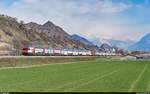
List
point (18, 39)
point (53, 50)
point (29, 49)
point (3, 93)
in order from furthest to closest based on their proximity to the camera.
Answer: point (18, 39), point (53, 50), point (29, 49), point (3, 93)


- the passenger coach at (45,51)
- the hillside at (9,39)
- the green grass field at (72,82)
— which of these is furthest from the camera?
the hillside at (9,39)

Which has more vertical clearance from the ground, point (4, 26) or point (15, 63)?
point (4, 26)

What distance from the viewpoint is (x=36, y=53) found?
75.1 metres

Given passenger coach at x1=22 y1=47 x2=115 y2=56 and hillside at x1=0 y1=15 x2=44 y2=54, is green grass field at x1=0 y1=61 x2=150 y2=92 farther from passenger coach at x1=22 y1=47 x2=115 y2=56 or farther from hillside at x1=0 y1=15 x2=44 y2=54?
hillside at x1=0 y1=15 x2=44 y2=54

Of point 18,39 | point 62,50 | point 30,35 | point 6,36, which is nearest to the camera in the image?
point 62,50

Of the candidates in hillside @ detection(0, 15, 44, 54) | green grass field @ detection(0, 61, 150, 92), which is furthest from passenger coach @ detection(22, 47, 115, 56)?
green grass field @ detection(0, 61, 150, 92)

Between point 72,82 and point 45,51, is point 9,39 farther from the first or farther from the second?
point 72,82

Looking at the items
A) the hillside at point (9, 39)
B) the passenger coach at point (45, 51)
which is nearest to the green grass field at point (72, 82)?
the passenger coach at point (45, 51)

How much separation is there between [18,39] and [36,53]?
45968 millimetres

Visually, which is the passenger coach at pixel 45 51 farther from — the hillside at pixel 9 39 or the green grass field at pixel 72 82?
the green grass field at pixel 72 82

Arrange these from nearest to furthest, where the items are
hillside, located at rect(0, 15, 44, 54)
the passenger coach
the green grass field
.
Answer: the green grass field
the passenger coach
hillside, located at rect(0, 15, 44, 54)

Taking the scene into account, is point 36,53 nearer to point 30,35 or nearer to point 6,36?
point 6,36

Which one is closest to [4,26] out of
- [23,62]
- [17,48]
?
[17,48]

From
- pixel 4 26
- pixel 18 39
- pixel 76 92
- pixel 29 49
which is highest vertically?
pixel 4 26
